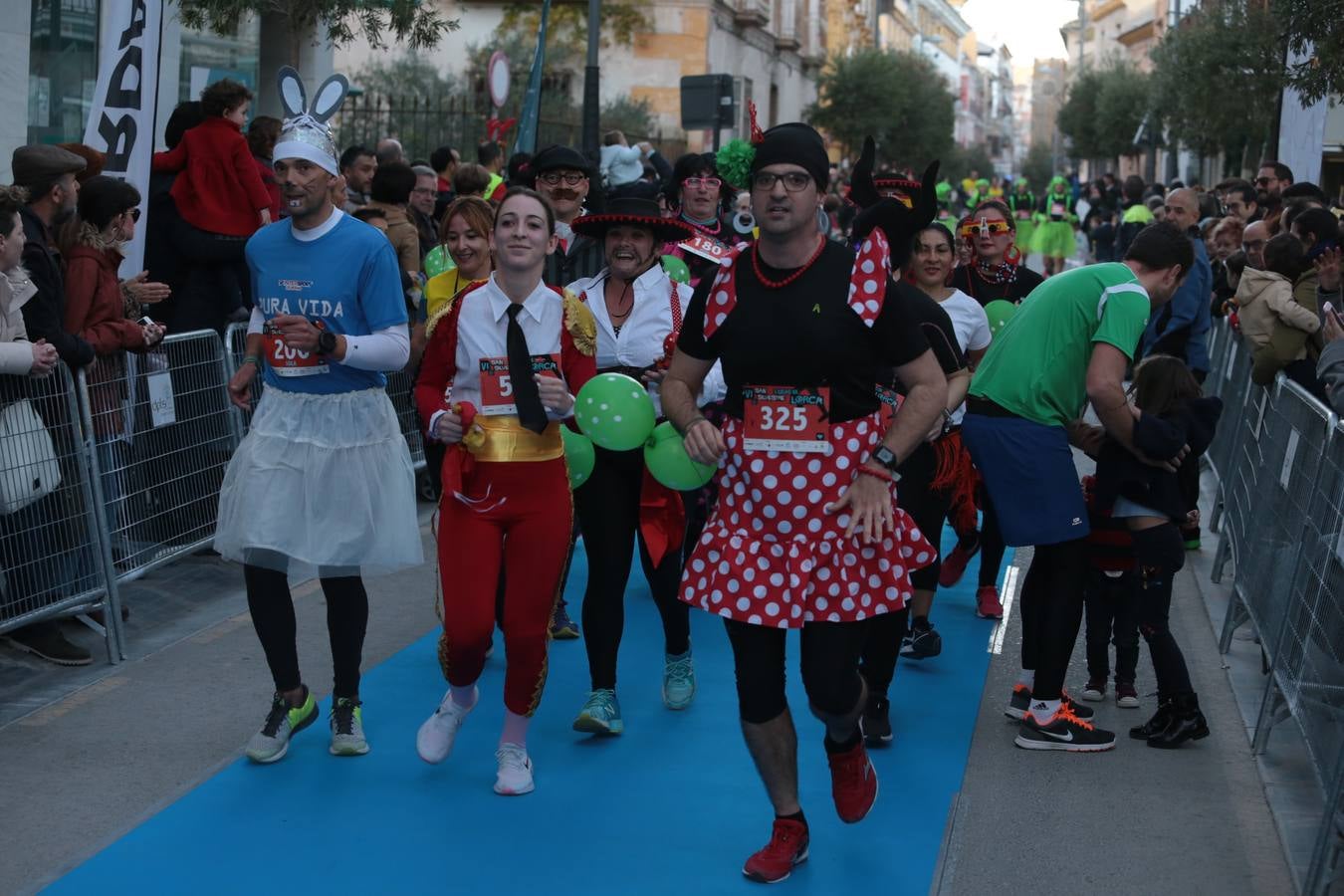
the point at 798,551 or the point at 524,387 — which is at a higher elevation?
the point at 524,387

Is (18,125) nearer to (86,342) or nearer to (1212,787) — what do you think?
(86,342)

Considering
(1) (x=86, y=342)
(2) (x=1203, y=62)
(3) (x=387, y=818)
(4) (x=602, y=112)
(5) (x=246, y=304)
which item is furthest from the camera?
(4) (x=602, y=112)

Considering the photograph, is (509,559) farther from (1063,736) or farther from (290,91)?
(290,91)

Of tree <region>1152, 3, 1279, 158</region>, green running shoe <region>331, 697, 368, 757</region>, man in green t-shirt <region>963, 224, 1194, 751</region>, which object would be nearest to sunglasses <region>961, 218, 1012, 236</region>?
man in green t-shirt <region>963, 224, 1194, 751</region>

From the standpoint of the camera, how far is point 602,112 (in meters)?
33.7

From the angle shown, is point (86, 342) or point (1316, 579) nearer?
point (1316, 579)

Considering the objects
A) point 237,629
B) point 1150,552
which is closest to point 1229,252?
point 1150,552

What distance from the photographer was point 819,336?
4.52 m

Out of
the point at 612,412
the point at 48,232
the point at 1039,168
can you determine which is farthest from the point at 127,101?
the point at 1039,168

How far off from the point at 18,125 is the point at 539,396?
7674 mm

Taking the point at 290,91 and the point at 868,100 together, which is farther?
the point at 868,100

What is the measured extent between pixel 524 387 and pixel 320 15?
26.2ft

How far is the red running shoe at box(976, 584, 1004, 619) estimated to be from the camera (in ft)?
27.1

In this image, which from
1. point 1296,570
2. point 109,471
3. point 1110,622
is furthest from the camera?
point 109,471
